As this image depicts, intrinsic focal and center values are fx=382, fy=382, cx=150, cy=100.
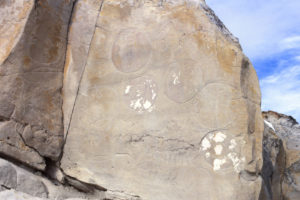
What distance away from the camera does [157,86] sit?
9.12 ft

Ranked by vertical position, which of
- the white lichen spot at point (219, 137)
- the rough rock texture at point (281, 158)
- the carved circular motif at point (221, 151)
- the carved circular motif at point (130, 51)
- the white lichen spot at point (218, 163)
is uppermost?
the carved circular motif at point (130, 51)

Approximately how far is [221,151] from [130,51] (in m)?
1.01

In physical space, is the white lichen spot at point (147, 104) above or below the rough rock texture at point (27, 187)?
above

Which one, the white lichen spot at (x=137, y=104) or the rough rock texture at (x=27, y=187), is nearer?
the rough rock texture at (x=27, y=187)

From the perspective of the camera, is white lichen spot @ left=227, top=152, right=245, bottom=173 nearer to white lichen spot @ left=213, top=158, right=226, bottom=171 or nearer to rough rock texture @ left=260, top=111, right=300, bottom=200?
white lichen spot @ left=213, top=158, right=226, bottom=171

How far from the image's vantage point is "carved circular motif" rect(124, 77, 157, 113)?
9.10 ft

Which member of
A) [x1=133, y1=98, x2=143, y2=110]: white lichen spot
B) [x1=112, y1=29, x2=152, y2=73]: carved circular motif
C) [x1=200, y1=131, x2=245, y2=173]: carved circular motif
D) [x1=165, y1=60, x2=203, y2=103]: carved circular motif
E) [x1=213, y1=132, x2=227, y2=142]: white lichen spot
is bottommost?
[x1=200, y1=131, x2=245, y2=173]: carved circular motif

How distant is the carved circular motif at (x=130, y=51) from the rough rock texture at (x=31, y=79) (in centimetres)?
45

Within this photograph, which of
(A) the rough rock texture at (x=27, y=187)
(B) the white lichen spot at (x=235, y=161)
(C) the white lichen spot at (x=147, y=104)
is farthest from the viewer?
(C) the white lichen spot at (x=147, y=104)

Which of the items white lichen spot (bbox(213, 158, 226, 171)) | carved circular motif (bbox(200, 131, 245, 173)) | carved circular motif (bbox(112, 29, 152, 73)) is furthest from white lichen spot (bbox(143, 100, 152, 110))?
white lichen spot (bbox(213, 158, 226, 171))

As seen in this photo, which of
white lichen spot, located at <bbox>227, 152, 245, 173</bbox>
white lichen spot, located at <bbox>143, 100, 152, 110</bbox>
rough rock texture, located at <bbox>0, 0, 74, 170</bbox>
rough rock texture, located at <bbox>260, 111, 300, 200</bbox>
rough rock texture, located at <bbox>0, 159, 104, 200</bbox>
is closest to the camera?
rough rock texture, located at <bbox>0, 159, 104, 200</bbox>

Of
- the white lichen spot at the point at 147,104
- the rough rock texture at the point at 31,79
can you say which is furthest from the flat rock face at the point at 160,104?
the rough rock texture at the point at 31,79

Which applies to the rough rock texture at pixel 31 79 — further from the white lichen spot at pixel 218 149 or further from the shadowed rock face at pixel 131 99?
the white lichen spot at pixel 218 149

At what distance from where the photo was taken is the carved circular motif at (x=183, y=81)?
8.79ft
